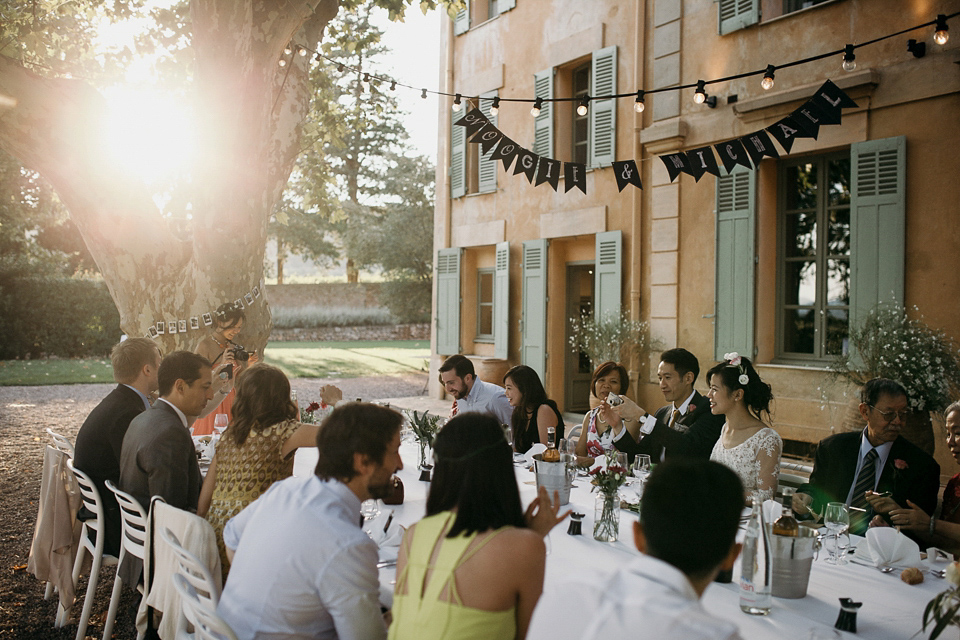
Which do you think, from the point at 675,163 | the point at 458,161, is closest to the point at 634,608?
the point at 675,163

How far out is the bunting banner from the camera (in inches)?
189

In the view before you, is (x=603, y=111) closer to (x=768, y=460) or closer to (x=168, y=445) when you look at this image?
(x=768, y=460)

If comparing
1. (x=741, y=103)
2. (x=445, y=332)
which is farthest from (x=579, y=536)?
(x=445, y=332)

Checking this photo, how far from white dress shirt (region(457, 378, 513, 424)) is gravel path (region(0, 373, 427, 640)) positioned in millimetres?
2369

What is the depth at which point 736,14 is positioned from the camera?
289 inches

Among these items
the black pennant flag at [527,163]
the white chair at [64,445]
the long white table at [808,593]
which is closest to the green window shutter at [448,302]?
the black pennant flag at [527,163]

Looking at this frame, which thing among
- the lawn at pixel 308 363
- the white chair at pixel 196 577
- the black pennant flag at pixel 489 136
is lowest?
the lawn at pixel 308 363

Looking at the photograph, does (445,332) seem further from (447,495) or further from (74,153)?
(447,495)

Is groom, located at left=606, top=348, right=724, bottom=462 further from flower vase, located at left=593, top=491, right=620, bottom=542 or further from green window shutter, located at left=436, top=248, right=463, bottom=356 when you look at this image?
green window shutter, located at left=436, top=248, right=463, bottom=356

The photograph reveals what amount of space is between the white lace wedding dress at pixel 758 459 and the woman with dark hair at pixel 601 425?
2.78 feet

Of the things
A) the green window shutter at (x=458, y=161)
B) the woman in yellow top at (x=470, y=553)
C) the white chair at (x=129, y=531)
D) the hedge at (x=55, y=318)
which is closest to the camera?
the woman in yellow top at (x=470, y=553)

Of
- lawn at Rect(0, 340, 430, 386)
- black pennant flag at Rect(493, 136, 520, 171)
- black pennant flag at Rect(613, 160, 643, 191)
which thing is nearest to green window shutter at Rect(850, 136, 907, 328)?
black pennant flag at Rect(613, 160, 643, 191)

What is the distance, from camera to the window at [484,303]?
11555mm

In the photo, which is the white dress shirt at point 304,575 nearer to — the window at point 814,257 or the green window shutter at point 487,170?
the window at point 814,257
